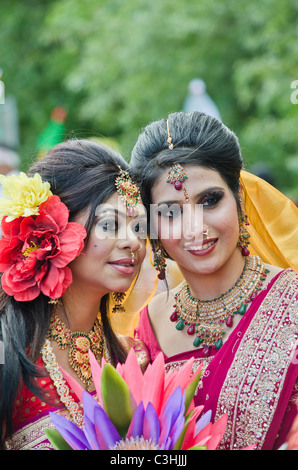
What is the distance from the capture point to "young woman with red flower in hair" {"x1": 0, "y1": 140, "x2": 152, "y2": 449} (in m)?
2.22

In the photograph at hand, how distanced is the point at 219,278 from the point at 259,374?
51 centimetres

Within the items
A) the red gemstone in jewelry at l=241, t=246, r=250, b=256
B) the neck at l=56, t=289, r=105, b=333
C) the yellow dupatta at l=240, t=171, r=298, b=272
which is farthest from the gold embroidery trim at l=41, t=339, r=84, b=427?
the yellow dupatta at l=240, t=171, r=298, b=272

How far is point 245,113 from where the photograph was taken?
1088cm

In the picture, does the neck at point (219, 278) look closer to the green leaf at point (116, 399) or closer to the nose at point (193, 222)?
the nose at point (193, 222)

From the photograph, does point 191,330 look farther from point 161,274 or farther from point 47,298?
point 47,298

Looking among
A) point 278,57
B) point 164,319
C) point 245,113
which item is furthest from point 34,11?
point 164,319

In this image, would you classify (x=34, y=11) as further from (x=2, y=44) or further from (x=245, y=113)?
(x=245, y=113)

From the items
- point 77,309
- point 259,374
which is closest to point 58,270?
point 77,309

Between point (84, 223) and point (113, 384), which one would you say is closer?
point (113, 384)

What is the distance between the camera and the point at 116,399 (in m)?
1.74

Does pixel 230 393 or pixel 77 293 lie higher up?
pixel 77 293

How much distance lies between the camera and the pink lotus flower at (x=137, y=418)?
1.71 metres

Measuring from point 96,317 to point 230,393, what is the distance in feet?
2.06

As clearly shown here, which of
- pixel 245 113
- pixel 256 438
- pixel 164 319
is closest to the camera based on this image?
pixel 256 438
